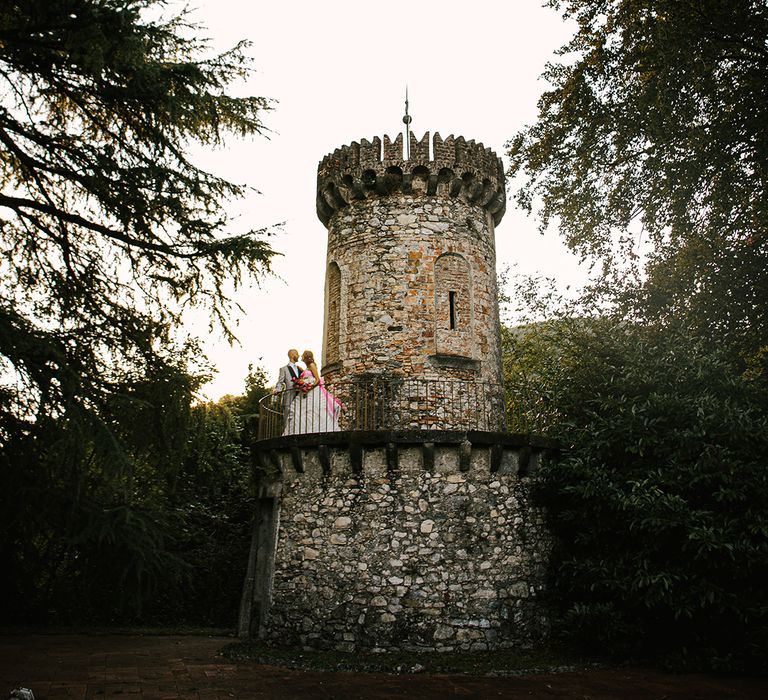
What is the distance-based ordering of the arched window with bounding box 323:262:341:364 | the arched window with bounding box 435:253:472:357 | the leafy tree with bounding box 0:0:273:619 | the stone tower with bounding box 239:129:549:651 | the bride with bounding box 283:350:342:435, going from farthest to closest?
the arched window with bounding box 323:262:341:364 → the arched window with bounding box 435:253:472:357 → the bride with bounding box 283:350:342:435 → the stone tower with bounding box 239:129:549:651 → the leafy tree with bounding box 0:0:273:619

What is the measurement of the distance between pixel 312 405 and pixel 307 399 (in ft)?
0.46

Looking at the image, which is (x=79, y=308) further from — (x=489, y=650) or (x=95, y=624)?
(x=95, y=624)

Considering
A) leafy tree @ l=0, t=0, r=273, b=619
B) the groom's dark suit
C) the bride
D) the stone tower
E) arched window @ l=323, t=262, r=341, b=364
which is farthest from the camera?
arched window @ l=323, t=262, r=341, b=364

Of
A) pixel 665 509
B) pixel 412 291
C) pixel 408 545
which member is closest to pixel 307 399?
pixel 412 291

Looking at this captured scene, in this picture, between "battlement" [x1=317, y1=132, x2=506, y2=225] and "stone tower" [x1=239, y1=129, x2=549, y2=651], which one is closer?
"stone tower" [x1=239, y1=129, x2=549, y2=651]

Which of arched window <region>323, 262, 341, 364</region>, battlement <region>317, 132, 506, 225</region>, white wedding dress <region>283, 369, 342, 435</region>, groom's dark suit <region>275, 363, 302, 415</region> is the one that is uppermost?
battlement <region>317, 132, 506, 225</region>

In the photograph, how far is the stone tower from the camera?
10.4m

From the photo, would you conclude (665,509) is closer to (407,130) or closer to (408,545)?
(408,545)

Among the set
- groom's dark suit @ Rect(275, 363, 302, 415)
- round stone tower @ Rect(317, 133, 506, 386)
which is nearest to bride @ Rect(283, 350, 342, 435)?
groom's dark suit @ Rect(275, 363, 302, 415)

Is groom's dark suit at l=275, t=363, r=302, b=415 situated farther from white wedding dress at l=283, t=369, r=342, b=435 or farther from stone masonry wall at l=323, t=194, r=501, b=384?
stone masonry wall at l=323, t=194, r=501, b=384

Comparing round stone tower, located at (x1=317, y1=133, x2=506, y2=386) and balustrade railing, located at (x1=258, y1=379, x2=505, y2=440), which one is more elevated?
round stone tower, located at (x1=317, y1=133, x2=506, y2=386)

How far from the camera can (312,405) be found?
38.9 ft

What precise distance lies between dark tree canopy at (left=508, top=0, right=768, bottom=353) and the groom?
6.41 meters

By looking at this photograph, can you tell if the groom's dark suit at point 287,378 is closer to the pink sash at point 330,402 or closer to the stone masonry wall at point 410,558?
the pink sash at point 330,402
